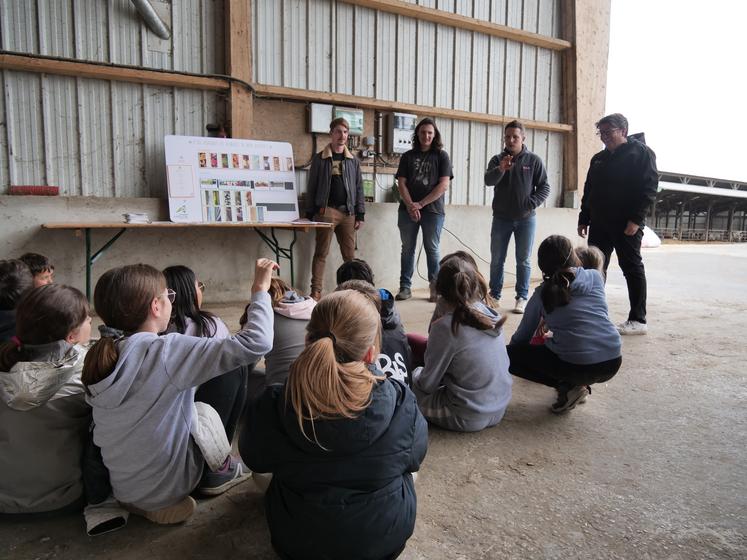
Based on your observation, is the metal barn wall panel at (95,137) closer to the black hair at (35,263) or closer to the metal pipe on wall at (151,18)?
the metal pipe on wall at (151,18)

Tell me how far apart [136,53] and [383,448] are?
13.8 ft

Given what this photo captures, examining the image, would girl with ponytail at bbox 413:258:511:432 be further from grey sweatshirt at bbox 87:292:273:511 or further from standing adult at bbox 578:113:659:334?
standing adult at bbox 578:113:659:334

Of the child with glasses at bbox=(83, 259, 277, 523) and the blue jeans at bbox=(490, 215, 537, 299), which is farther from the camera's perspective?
the blue jeans at bbox=(490, 215, 537, 299)

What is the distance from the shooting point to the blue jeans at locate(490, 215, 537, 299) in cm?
423

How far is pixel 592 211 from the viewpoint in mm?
3678

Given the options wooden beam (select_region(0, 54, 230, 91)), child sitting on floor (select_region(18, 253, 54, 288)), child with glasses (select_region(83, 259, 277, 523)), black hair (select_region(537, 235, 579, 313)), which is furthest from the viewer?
wooden beam (select_region(0, 54, 230, 91))

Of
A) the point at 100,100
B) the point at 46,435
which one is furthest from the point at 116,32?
the point at 46,435

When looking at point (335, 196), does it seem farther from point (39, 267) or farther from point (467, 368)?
point (467, 368)

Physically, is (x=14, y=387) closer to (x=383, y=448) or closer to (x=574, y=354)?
(x=383, y=448)

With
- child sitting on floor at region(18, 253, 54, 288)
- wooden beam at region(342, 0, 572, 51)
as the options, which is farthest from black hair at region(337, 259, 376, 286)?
wooden beam at region(342, 0, 572, 51)

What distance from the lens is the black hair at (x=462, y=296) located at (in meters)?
1.80

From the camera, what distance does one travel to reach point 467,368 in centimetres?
183

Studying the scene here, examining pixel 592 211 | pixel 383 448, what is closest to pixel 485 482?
pixel 383 448

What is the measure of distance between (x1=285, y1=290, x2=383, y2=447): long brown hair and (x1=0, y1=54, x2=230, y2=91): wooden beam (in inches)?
149
